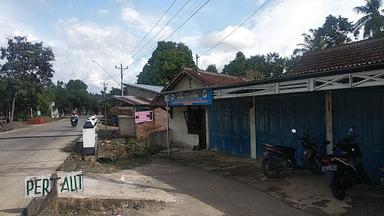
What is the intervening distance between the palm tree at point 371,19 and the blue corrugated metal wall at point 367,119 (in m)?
26.8

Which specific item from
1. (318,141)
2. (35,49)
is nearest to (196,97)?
(318,141)

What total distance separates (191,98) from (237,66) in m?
41.1

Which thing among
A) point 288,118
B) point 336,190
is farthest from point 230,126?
point 336,190

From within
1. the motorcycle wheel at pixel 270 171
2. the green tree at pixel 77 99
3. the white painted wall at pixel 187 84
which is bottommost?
the motorcycle wheel at pixel 270 171

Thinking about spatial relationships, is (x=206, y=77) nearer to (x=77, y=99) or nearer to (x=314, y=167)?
(x=314, y=167)

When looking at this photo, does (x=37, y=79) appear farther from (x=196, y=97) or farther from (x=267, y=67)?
(x=196, y=97)

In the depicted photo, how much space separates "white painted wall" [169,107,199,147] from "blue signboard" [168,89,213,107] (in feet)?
6.35

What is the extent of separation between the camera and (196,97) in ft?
51.3

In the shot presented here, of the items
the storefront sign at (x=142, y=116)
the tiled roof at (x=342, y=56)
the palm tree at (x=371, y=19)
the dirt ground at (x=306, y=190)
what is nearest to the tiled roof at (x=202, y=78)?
the storefront sign at (x=142, y=116)

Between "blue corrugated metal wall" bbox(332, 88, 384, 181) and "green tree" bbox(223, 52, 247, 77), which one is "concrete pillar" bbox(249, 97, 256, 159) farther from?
"green tree" bbox(223, 52, 247, 77)

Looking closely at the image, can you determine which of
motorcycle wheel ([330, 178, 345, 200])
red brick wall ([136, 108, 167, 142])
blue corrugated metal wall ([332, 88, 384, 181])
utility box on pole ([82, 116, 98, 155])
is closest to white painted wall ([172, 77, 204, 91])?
red brick wall ([136, 108, 167, 142])

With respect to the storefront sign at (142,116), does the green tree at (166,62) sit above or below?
above

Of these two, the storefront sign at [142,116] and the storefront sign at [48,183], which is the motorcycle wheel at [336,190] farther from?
the storefront sign at [142,116]

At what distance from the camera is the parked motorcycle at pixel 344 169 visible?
858 centimetres
